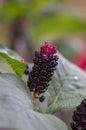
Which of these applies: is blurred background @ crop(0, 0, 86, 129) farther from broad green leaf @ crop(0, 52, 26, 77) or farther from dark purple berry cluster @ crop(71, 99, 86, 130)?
dark purple berry cluster @ crop(71, 99, 86, 130)

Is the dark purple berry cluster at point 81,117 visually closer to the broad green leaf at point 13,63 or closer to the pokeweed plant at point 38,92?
the pokeweed plant at point 38,92

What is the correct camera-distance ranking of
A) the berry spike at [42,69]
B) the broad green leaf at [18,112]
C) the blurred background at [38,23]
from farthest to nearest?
the blurred background at [38,23]
the berry spike at [42,69]
the broad green leaf at [18,112]

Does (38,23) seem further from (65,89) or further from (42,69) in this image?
(42,69)

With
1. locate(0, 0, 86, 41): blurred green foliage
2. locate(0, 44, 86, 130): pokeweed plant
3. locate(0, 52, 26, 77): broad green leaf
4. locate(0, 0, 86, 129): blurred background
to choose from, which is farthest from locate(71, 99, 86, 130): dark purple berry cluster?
locate(0, 0, 86, 41): blurred green foliage

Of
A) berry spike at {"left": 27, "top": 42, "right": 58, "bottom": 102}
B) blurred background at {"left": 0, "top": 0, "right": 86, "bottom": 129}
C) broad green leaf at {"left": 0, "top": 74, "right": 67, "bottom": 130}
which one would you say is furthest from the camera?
blurred background at {"left": 0, "top": 0, "right": 86, "bottom": 129}

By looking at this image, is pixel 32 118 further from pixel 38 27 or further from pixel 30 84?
pixel 38 27

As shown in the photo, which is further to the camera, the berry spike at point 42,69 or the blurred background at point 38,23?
the blurred background at point 38,23

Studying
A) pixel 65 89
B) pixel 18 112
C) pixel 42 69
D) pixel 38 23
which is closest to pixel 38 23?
pixel 38 23

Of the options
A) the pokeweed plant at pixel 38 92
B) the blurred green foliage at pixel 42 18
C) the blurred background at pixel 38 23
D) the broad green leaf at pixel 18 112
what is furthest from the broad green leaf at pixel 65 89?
the blurred green foliage at pixel 42 18
